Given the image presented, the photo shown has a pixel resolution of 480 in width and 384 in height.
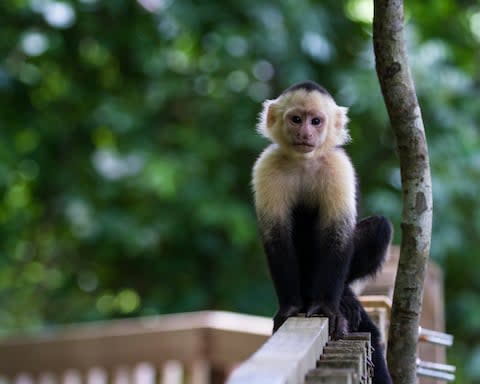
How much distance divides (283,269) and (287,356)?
1345 millimetres

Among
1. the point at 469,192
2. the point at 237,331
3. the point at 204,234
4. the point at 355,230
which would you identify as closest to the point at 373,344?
the point at 355,230

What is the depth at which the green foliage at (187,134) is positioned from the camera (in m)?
5.46

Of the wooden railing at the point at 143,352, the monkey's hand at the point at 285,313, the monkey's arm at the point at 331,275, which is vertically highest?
the monkey's arm at the point at 331,275

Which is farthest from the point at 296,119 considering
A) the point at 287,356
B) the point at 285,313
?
the point at 287,356

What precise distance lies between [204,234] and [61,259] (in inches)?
52.4

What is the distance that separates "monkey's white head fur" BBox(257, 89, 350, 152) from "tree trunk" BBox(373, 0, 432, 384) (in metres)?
0.84

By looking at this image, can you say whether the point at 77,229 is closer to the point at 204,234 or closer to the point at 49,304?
the point at 204,234

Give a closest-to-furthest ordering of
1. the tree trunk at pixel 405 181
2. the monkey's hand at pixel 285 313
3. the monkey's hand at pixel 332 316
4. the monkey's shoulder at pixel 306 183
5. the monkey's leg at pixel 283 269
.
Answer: the tree trunk at pixel 405 181
the monkey's hand at pixel 332 316
the monkey's hand at pixel 285 313
the monkey's leg at pixel 283 269
the monkey's shoulder at pixel 306 183

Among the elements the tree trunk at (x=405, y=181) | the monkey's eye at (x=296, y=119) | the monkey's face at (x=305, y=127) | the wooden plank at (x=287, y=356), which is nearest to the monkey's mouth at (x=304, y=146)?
the monkey's face at (x=305, y=127)

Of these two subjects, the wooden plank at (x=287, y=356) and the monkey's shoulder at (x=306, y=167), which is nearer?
the wooden plank at (x=287, y=356)

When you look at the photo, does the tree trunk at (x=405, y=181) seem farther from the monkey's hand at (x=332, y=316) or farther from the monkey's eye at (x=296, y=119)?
the monkey's eye at (x=296, y=119)

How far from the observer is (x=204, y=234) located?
19.8 feet

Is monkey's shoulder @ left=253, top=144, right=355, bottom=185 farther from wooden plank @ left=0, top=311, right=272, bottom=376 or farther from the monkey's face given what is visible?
wooden plank @ left=0, top=311, right=272, bottom=376

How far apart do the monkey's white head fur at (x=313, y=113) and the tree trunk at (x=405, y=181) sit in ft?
2.75
